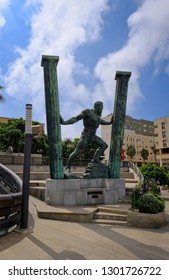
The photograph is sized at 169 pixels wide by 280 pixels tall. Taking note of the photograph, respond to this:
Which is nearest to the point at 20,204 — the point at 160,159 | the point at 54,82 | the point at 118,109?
the point at 54,82

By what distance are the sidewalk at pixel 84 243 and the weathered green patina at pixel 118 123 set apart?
4.91 metres

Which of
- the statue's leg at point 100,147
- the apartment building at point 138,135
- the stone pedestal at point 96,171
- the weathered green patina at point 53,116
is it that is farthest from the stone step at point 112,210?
the apartment building at point 138,135

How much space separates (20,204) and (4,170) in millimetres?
3504

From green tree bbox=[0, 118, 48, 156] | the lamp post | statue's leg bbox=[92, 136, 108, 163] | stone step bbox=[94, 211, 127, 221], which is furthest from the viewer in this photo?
green tree bbox=[0, 118, 48, 156]

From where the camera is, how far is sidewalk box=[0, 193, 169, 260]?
15.7ft

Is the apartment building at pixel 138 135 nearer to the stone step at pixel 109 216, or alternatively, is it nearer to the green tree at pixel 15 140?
the green tree at pixel 15 140

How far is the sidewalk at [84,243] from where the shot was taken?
4.78m

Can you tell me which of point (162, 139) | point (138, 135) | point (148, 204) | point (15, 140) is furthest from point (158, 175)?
point (138, 135)

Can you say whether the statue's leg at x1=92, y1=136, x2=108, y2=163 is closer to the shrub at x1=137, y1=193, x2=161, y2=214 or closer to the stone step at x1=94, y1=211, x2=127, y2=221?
the stone step at x1=94, y1=211, x2=127, y2=221

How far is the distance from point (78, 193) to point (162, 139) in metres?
78.4

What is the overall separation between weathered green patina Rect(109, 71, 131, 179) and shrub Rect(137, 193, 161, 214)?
13.7 ft

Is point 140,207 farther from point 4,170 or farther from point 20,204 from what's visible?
point 4,170

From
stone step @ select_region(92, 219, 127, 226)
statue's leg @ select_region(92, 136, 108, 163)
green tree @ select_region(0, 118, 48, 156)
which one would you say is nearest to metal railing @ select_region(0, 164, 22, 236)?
stone step @ select_region(92, 219, 127, 226)

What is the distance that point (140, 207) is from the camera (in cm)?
796
